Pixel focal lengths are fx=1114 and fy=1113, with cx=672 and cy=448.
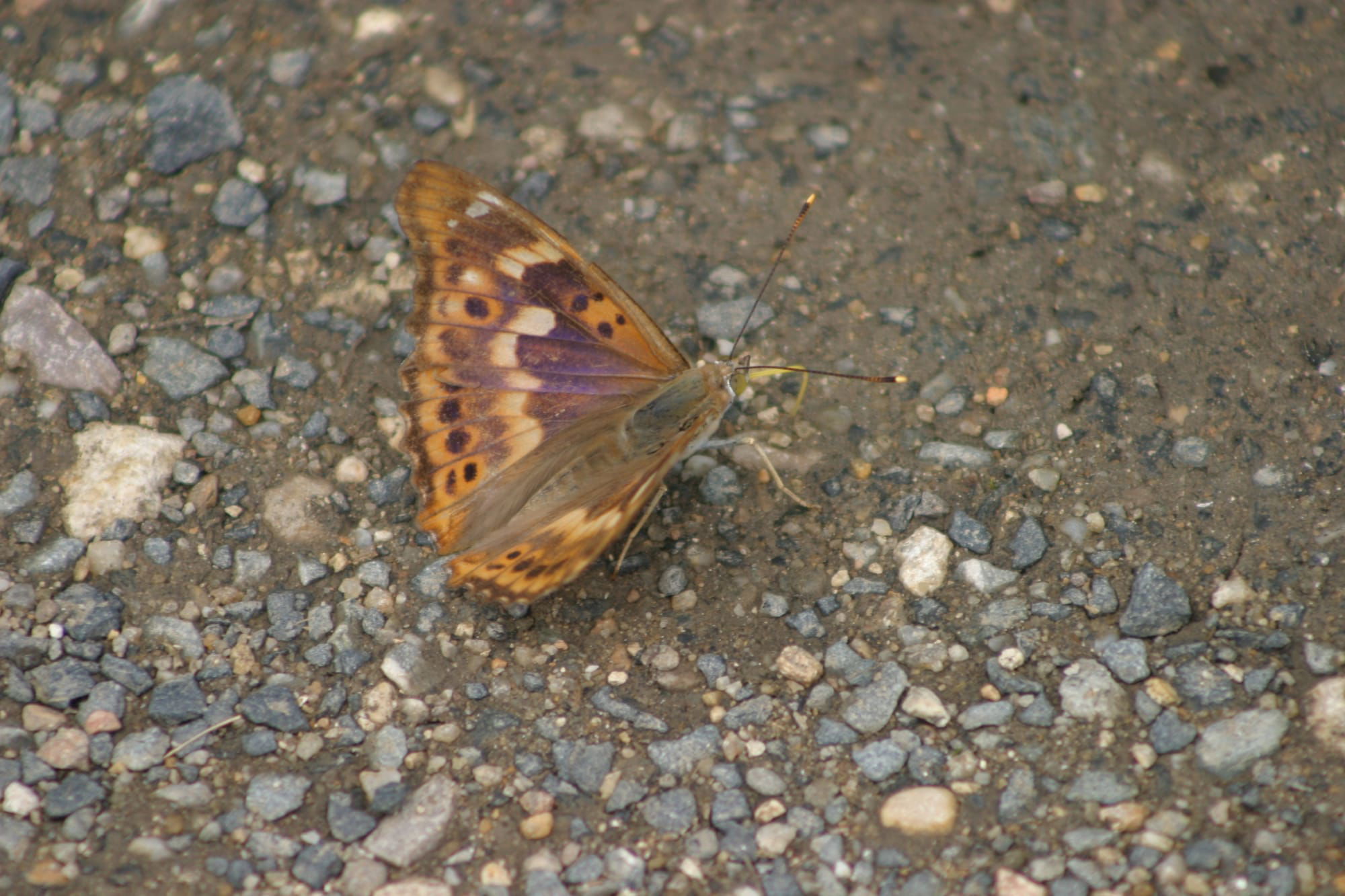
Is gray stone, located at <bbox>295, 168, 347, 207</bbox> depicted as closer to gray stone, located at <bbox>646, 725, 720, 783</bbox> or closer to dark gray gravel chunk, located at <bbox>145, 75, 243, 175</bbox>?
dark gray gravel chunk, located at <bbox>145, 75, 243, 175</bbox>

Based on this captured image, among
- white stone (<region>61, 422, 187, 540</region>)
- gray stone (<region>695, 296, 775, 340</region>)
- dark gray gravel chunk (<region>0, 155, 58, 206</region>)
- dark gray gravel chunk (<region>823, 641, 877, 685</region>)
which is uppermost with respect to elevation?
dark gray gravel chunk (<region>0, 155, 58, 206</region>)

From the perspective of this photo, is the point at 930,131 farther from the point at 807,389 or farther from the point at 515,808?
the point at 515,808

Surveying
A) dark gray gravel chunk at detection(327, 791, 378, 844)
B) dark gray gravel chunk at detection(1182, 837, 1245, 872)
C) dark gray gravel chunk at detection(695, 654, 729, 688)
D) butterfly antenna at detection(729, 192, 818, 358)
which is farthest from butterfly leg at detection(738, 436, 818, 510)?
dark gray gravel chunk at detection(327, 791, 378, 844)


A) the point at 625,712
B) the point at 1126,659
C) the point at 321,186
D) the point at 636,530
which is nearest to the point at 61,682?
the point at 625,712

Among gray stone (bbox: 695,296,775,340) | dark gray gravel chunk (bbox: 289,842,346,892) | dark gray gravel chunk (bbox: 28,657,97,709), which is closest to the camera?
dark gray gravel chunk (bbox: 289,842,346,892)

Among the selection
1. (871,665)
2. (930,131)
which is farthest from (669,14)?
(871,665)

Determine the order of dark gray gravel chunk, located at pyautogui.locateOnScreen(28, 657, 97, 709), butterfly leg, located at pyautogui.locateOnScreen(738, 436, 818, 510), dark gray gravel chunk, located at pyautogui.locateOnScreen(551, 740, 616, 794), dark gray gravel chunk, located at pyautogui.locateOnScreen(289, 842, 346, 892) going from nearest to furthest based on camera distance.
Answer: dark gray gravel chunk, located at pyautogui.locateOnScreen(289, 842, 346, 892) → dark gray gravel chunk, located at pyautogui.locateOnScreen(551, 740, 616, 794) → dark gray gravel chunk, located at pyautogui.locateOnScreen(28, 657, 97, 709) → butterfly leg, located at pyautogui.locateOnScreen(738, 436, 818, 510)

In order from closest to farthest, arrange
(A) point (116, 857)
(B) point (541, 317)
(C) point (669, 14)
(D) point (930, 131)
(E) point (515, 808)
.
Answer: (A) point (116, 857)
(E) point (515, 808)
(B) point (541, 317)
(D) point (930, 131)
(C) point (669, 14)
